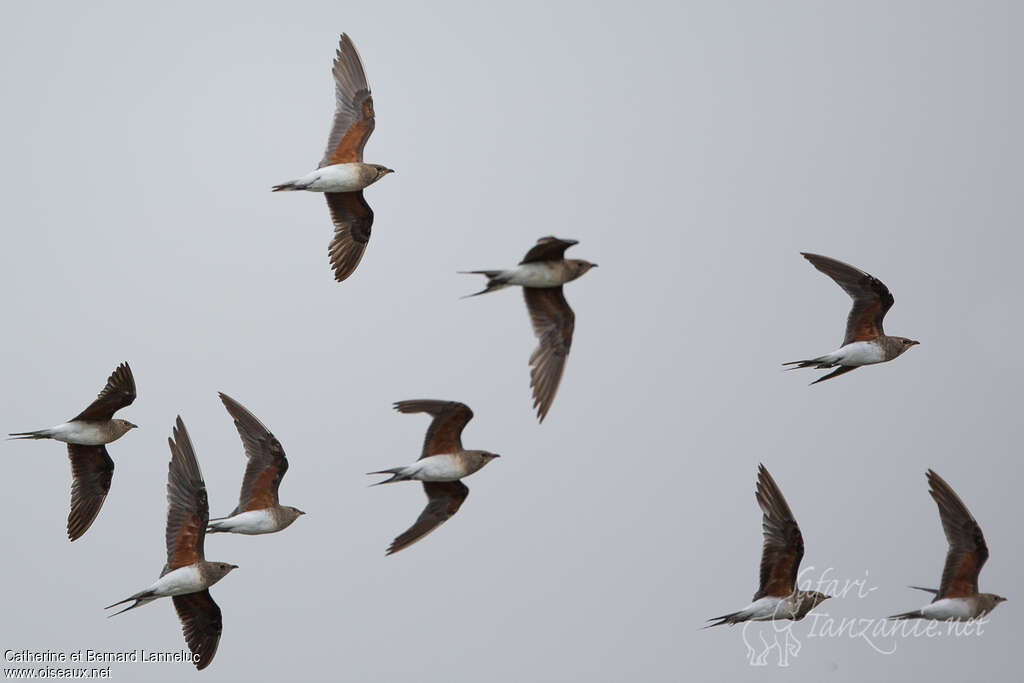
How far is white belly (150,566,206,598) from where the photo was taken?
60.6ft

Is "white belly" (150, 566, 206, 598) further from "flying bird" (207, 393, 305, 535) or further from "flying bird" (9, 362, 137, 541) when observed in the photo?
"flying bird" (9, 362, 137, 541)

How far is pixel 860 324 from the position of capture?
20.3 meters

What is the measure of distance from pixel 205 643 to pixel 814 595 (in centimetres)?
811

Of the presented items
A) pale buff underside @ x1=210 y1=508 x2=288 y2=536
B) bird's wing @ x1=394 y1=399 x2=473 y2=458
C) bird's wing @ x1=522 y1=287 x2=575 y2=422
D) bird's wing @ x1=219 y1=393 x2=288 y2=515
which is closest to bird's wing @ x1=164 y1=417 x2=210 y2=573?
pale buff underside @ x1=210 y1=508 x2=288 y2=536

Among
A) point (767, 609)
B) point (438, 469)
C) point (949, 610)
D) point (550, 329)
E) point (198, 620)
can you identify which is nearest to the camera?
point (767, 609)

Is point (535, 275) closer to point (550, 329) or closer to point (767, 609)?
point (550, 329)

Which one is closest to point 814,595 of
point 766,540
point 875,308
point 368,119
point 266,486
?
point 766,540

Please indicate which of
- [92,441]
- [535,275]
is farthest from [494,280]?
[92,441]

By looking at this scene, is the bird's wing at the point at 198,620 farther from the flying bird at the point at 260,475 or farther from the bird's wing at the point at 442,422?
the bird's wing at the point at 442,422

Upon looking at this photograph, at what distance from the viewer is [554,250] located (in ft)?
65.2

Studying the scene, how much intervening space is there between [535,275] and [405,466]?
10.7 ft

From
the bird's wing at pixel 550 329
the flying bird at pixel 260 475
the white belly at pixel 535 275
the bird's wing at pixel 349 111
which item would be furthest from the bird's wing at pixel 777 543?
the bird's wing at pixel 349 111

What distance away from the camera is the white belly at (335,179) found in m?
21.1

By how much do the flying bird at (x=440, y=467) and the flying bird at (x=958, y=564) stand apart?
20.8 ft
